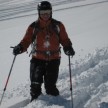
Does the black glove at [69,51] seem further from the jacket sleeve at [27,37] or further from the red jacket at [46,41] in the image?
the jacket sleeve at [27,37]

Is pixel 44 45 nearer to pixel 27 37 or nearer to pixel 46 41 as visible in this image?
pixel 46 41

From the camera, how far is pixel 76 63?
8.38 metres

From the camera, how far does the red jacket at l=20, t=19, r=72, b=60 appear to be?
5926mm

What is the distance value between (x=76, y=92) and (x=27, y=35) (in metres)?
1.40

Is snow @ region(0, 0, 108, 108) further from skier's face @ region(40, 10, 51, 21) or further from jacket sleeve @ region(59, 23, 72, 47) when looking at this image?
skier's face @ region(40, 10, 51, 21)

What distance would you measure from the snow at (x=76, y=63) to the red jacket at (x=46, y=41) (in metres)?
0.71

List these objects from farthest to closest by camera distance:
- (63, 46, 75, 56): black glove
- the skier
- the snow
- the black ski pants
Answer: the snow
the black ski pants
(63, 46, 75, 56): black glove
the skier

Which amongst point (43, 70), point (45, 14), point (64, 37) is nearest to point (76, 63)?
point (43, 70)

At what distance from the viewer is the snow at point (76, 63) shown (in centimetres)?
625

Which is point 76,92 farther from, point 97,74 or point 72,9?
point 72,9

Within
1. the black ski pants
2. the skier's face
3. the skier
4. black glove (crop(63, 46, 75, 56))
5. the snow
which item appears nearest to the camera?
the skier's face

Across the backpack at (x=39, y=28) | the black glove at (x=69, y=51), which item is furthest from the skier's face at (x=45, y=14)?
the black glove at (x=69, y=51)

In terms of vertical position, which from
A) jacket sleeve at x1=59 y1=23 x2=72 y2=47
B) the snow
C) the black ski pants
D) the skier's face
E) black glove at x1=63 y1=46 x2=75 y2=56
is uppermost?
the skier's face

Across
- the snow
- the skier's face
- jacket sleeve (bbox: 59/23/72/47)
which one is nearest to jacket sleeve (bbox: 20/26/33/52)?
the skier's face
